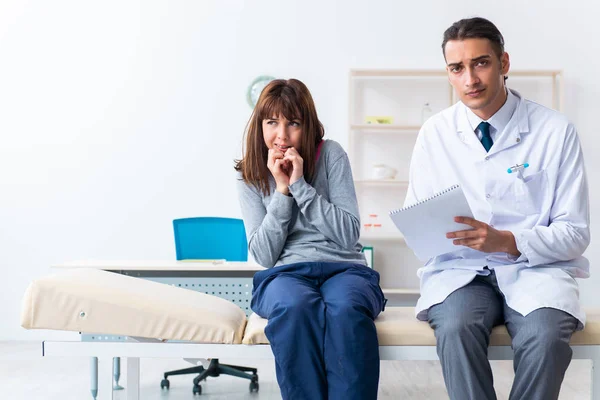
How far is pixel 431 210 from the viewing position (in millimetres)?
1717

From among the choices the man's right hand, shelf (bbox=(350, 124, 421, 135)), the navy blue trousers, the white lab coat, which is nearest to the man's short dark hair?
the white lab coat

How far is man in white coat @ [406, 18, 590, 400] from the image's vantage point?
165cm

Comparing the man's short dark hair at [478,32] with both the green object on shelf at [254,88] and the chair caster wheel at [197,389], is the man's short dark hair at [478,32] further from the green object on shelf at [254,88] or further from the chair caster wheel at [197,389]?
the green object on shelf at [254,88]

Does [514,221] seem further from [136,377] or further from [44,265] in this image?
[44,265]

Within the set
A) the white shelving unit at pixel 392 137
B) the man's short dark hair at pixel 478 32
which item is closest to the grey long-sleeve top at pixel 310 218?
the man's short dark hair at pixel 478 32

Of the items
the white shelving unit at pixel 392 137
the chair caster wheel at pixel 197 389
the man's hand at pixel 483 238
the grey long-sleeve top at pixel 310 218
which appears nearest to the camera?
the man's hand at pixel 483 238

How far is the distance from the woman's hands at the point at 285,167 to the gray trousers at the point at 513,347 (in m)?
0.57

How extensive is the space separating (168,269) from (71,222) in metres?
1.96

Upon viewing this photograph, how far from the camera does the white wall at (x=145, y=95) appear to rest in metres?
4.90

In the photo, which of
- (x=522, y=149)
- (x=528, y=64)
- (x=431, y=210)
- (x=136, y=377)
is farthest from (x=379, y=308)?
(x=528, y=64)

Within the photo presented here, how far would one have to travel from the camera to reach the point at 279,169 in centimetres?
207

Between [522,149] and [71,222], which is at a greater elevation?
[522,149]

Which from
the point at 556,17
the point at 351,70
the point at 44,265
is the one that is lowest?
the point at 44,265

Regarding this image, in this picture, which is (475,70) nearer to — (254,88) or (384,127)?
(384,127)
